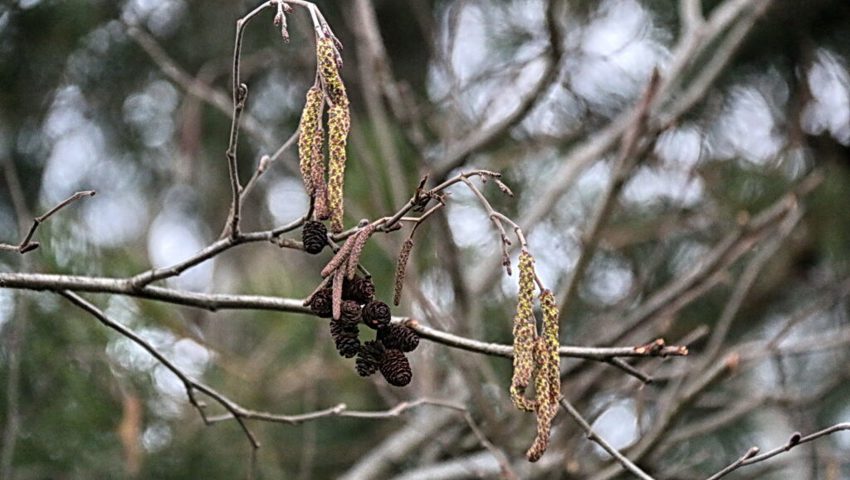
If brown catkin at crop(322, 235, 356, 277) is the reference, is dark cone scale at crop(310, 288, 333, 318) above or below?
below

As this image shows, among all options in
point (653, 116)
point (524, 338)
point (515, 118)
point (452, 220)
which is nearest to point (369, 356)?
point (524, 338)

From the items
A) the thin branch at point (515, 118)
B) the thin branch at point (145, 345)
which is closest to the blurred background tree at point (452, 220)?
the thin branch at point (515, 118)

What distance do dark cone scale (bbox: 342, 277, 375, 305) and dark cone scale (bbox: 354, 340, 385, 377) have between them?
0.04m

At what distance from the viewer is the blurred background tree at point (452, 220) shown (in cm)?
180

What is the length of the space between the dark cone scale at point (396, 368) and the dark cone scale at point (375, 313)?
Result: 0.09ft

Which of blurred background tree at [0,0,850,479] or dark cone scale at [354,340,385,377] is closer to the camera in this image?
dark cone scale at [354,340,385,377]

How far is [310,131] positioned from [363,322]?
0.49 ft

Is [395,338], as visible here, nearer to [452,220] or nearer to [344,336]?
[344,336]

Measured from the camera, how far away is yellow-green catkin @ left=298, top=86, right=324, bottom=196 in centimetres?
76

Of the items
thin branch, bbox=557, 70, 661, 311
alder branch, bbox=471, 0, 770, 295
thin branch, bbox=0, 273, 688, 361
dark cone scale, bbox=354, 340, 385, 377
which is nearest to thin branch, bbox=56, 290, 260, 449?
thin branch, bbox=0, 273, 688, 361

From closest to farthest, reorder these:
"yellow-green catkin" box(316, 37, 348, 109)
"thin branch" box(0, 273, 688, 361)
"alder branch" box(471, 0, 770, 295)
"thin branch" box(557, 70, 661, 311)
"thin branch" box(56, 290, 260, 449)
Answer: "yellow-green catkin" box(316, 37, 348, 109) < "thin branch" box(0, 273, 688, 361) < "thin branch" box(56, 290, 260, 449) < "thin branch" box(557, 70, 661, 311) < "alder branch" box(471, 0, 770, 295)

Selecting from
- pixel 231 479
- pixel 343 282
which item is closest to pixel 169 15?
pixel 231 479

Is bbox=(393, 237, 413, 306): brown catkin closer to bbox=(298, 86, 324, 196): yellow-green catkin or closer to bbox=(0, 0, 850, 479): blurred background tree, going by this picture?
bbox=(298, 86, 324, 196): yellow-green catkin

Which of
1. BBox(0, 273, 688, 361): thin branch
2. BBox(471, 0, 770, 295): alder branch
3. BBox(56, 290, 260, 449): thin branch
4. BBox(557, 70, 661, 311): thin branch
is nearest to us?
BBox(0, 273, 688, 361): thin branch
